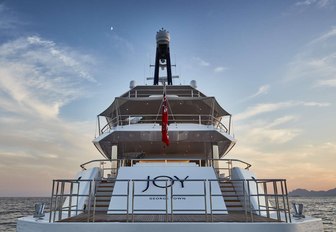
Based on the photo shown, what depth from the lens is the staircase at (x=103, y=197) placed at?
905cm

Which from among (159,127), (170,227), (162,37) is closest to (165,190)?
(170,227)

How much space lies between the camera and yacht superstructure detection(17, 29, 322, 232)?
623 cm

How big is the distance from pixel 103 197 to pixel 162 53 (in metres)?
15.9

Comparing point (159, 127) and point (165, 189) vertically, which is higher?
point (159, 127)

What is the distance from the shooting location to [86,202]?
961cm

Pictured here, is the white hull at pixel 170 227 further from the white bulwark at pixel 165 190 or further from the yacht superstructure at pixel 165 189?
the white bulwark at pixel 165 190

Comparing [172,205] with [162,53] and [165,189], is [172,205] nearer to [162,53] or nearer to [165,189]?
[165,189]

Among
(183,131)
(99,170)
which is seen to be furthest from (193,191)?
(183,131)

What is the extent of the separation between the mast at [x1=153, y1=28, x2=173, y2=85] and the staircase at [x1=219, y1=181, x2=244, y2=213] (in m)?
14.2

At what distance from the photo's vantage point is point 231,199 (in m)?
9.78

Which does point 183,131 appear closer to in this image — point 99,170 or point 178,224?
point 99,170

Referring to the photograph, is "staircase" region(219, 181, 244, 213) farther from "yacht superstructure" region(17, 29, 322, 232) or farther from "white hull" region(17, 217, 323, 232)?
"white hull" region(17, 217, 323, 232)

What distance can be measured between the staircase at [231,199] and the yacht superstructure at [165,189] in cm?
3

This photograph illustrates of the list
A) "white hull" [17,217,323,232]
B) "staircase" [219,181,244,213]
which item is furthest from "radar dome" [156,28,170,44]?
"white hull" [17,217,323,232]
